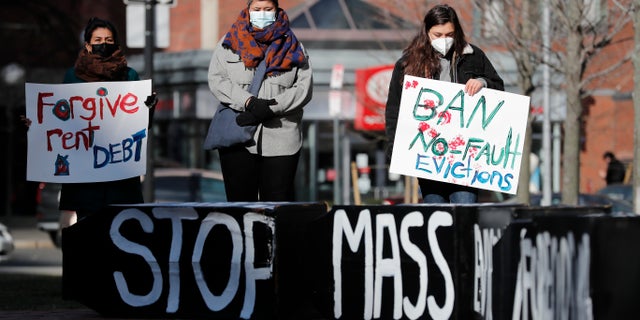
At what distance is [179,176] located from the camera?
85.3 ft

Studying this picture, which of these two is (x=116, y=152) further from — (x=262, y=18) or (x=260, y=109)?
(x=262, y=18)

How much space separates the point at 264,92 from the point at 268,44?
26cm

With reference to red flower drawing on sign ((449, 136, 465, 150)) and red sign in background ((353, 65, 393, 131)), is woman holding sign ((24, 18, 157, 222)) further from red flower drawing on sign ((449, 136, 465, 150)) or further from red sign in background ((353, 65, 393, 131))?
red sign in background ((353, 65, 393, 131))

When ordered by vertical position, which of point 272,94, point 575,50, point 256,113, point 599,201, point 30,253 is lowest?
point 30,253

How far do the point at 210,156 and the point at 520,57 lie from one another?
1843 centimetres

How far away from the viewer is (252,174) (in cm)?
854

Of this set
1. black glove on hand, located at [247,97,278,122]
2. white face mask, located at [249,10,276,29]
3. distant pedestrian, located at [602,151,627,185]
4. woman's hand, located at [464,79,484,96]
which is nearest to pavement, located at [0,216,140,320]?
black glove on hand, located at [247,97,278,122]

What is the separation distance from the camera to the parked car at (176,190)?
2555 cm

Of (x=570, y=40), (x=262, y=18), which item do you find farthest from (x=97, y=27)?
(x=570, y=40)

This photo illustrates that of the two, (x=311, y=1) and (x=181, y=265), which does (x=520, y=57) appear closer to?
(x=181, y=265)

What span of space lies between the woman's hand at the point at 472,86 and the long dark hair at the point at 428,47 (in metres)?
0.27

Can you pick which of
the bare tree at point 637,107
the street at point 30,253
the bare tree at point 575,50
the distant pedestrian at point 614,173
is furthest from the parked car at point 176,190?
the bare tree at point 637,107

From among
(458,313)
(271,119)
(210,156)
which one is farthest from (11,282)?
(210,156)

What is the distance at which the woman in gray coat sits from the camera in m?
8.49
